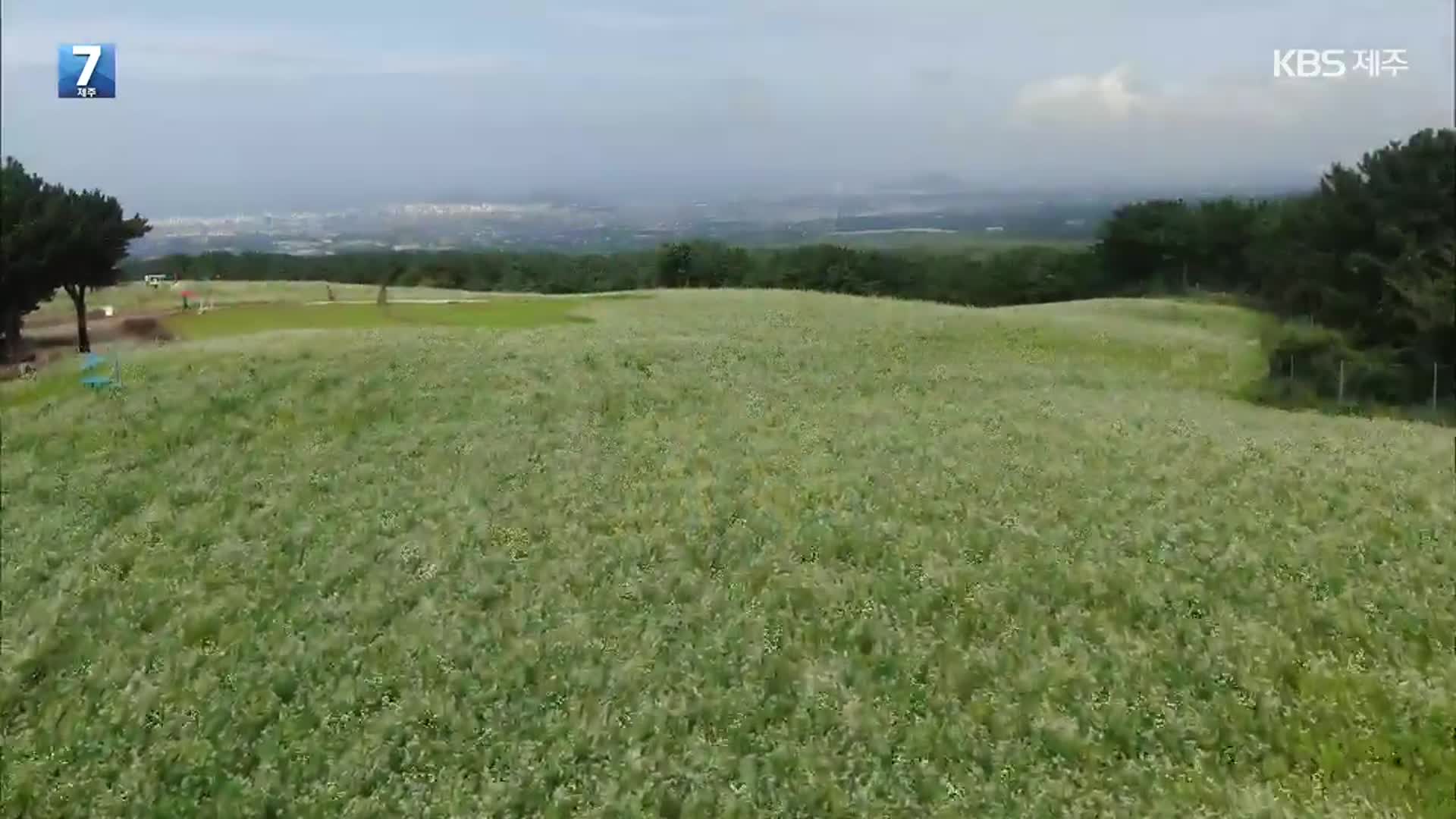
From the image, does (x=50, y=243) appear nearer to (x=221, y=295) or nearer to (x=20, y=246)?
(x=20, y=246)

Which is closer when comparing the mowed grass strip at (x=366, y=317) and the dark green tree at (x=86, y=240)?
the dark green tree at (x=86, y=240)

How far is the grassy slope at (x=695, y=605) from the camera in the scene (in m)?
10.4

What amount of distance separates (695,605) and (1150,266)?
246 ft

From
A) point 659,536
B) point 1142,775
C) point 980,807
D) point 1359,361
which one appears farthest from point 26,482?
point 1359,361

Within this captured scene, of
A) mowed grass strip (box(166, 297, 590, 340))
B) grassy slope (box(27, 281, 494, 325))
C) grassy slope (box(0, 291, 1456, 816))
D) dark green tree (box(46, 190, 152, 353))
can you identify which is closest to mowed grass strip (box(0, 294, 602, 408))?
mowed grass strip (box(166, 297, 590, 340))

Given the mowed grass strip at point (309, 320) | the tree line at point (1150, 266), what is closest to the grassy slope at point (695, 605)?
the mowed grass strip at point (309, 320)

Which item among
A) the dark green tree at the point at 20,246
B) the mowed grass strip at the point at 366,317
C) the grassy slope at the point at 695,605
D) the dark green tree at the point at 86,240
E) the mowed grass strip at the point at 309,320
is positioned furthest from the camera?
the mowed grass strip at the point at 366,317

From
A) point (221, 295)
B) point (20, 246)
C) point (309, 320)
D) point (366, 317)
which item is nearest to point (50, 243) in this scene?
point (20, 246)

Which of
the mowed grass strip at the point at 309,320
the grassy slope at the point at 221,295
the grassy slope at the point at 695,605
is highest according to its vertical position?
the grassy slope at the point at 221,295

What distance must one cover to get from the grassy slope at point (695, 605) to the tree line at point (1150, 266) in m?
3.73

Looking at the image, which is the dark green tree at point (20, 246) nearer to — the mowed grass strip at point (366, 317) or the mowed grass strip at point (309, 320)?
the mowed grass strip at point (309, 320)

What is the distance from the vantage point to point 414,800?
9.92 meters

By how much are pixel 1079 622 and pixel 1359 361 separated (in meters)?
29.8

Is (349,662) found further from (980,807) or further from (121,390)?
(121,390)
